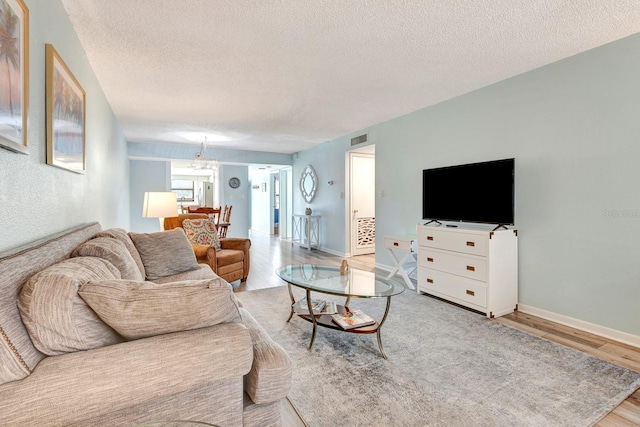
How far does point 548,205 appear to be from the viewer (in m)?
2.91

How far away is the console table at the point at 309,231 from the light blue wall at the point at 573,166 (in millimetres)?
3550

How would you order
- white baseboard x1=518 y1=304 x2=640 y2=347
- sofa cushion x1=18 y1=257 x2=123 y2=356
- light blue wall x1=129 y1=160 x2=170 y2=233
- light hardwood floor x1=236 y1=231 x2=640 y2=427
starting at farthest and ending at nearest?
light blue wall x1=129 y1=160 x2=170 y2=233 → white baseboard x1=518 y1=304 x2=640 y2=347 → light hardwood floor x1=236 y1=231 x2=640 y2=427 → sofa cushion x1=18 y1=257 x2=123 y2=356

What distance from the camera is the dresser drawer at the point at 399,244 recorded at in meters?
3.96

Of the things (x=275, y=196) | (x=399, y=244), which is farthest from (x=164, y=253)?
(x=275, y=196)

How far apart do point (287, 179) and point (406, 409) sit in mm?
7757

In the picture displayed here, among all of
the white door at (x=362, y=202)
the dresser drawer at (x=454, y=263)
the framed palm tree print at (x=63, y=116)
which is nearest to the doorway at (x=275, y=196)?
the white door at (x=362, y=202)

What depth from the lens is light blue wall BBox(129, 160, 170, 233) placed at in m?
7.20

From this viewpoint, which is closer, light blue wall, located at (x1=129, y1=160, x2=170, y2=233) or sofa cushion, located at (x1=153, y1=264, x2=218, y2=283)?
sofa cushion, located at (x1=153, y1=264, x2=218, y2=283)

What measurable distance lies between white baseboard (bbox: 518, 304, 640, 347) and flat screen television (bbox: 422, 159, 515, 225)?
0.86 m

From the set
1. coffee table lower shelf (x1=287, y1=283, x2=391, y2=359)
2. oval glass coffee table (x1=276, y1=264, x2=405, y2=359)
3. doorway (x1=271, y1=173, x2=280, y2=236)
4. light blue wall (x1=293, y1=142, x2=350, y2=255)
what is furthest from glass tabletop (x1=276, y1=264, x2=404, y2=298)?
doorway (x1=271, y1=173, x2=280, y2=236)

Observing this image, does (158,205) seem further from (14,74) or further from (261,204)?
(261,204)

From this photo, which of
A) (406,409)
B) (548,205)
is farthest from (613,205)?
(406,409)

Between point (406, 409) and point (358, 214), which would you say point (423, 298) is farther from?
point (358, 214)

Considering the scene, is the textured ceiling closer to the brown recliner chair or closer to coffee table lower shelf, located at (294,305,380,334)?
the brown recliner chair
